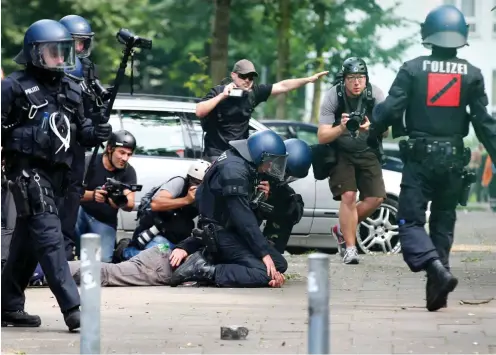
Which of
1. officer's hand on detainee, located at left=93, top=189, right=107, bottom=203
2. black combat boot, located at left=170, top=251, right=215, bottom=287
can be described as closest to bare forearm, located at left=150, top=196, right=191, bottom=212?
officer's hand on detainee, located at left=93, top=189, right=107, bottom=203

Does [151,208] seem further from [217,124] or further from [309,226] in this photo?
[309,226]

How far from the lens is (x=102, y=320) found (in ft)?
32.1

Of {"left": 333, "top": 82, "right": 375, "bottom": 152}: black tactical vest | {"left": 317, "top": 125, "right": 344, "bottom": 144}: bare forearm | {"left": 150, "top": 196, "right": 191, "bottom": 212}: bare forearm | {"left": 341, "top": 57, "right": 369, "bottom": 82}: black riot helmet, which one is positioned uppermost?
{"left": 341, "top": 57, "right": 369, "bottom": 82}: black riot helmet

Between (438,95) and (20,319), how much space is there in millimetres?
3080

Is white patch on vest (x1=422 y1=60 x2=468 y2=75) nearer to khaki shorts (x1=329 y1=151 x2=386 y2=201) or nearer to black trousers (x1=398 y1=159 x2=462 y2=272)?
black trousers (x1=398 y1=159 x2=462 y2=272)

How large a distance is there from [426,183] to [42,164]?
2640 millimetres

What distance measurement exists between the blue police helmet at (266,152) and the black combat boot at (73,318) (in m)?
2.98

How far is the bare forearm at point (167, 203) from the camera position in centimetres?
1280

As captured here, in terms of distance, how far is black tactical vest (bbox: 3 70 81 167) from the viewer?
915 centimetres

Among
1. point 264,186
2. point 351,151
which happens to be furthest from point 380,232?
point 264,186

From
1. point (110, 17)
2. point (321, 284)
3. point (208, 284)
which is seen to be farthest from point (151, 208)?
point (110, 17)

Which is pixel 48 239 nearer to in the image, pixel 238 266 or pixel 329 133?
pixel 238 266

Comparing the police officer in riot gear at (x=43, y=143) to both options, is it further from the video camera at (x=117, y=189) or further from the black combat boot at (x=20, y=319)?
the video camera at (x=117, y=189)

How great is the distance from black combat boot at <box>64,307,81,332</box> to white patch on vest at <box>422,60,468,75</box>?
9.23ft
